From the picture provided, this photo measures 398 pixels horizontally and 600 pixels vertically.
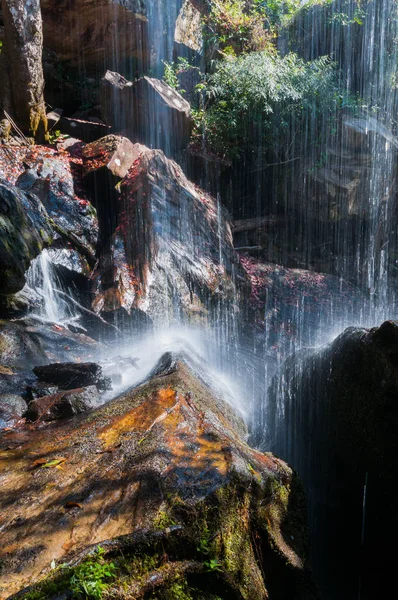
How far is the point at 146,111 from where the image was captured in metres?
12.4

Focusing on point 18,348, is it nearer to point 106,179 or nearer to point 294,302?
point 106,179

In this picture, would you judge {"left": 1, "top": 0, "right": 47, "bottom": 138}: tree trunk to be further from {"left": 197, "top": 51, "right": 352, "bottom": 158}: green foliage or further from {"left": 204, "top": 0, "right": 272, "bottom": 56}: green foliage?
{"left": 204, "top": 0, "right": 272, "bottom": 56}: green foliage

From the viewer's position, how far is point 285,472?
119 inches

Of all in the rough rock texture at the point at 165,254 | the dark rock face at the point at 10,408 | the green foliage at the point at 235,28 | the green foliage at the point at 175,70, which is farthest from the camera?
the green foliage at the point at 235,28

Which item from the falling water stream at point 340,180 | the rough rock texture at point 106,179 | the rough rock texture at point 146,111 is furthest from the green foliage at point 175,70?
the rough rock texture at point 106,179

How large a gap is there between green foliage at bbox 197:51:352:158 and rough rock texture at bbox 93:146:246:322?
2905mm

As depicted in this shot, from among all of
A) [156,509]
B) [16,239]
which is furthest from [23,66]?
Result: [156,509]

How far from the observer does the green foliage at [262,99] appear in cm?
1284

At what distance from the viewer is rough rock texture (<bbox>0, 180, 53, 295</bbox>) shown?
5922 millimetres

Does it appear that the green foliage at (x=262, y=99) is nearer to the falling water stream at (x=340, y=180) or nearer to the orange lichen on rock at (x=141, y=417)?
the falling water stream at (x=340, y=180)

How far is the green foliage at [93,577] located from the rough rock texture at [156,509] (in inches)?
1.2

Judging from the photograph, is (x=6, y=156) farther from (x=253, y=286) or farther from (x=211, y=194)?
(x=253, y=286)

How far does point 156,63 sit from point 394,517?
49.8 ft

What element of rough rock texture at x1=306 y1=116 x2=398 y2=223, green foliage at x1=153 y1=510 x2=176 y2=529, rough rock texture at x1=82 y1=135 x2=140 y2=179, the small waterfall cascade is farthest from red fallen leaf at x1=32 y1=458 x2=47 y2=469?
rough rock texture at x1=306 y1=116 x2=398 y2=223
